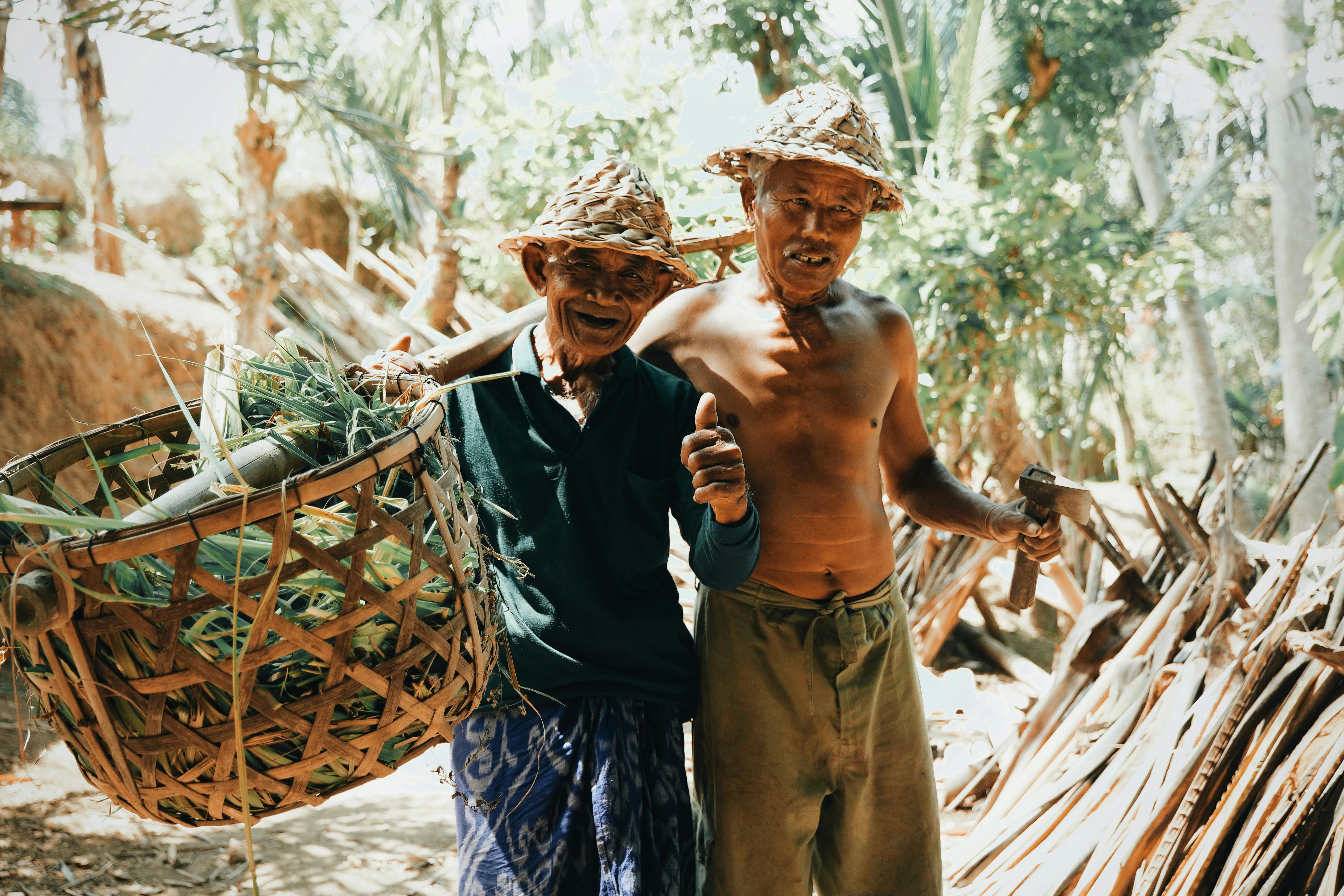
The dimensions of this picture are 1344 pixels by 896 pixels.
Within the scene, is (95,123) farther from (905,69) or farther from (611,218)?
(611,218)

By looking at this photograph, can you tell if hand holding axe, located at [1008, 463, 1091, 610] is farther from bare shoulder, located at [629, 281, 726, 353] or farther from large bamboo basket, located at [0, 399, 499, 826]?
large bamboo basket, located at [0, 399, 499, 826]

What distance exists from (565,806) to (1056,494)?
44.2 inches

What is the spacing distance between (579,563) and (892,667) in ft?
2.57

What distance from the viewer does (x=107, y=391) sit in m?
6.42

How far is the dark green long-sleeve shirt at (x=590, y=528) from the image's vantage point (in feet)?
5.59

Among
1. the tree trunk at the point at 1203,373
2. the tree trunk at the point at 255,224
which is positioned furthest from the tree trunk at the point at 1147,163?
the tree trunk at the point at 255,224

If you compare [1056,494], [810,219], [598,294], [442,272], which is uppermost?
[810,219]

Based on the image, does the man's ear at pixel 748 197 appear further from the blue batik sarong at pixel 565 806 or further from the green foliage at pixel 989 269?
the green foliage at pixel 989 269

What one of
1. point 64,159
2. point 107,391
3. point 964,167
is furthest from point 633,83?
point 64,159

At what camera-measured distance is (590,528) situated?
1.75 meters

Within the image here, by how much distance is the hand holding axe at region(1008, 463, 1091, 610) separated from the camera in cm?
184

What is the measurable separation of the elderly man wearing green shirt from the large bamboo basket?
1.18ft

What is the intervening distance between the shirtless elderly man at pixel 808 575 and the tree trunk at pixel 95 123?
6.58 meters

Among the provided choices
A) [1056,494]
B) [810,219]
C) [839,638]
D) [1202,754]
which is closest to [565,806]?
[839,638]
